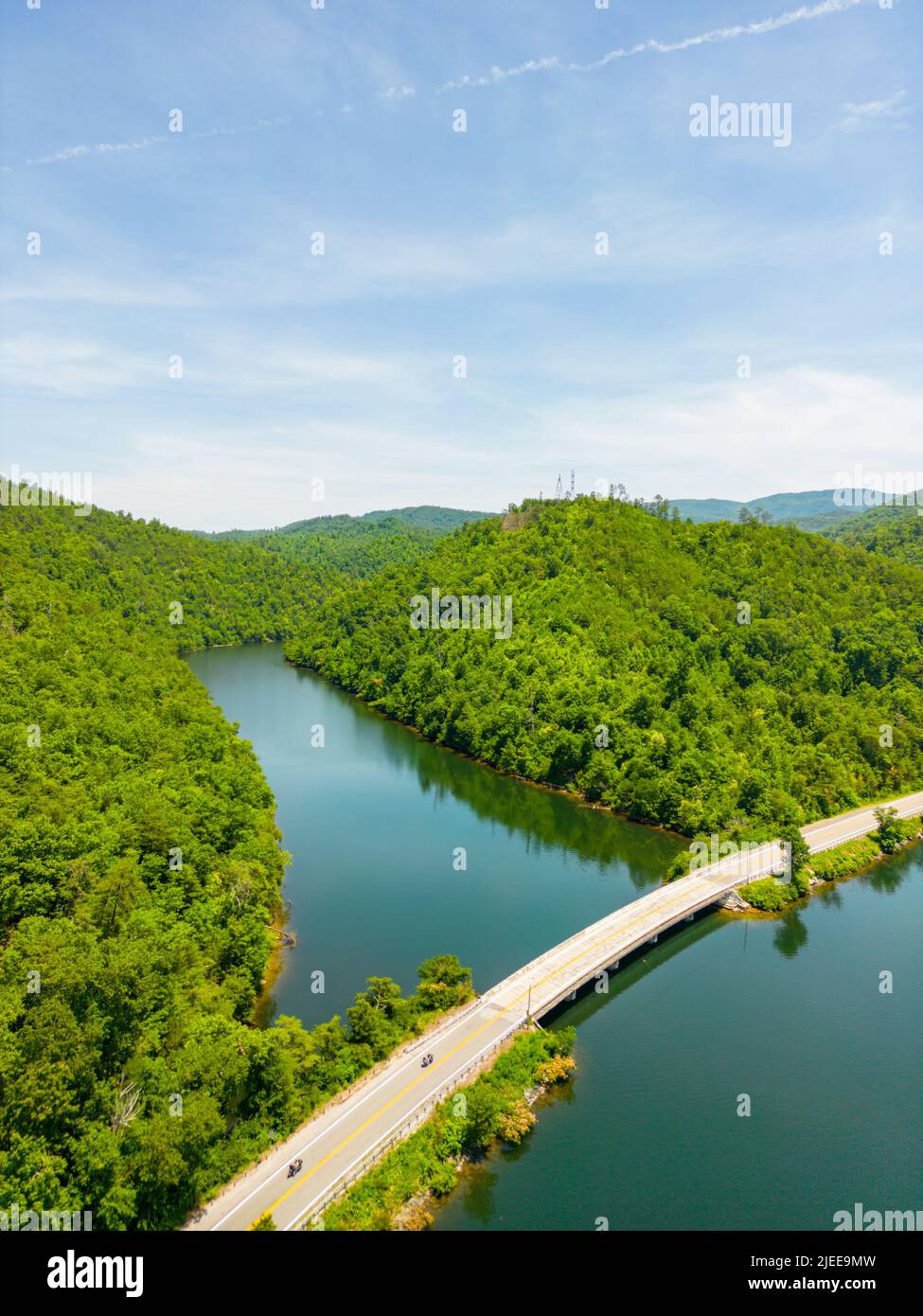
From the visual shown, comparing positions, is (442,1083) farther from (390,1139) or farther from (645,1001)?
(645,1001)

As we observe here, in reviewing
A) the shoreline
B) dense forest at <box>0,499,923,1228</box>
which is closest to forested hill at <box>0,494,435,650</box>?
dense forest at <box>0,499,923,1228</box>

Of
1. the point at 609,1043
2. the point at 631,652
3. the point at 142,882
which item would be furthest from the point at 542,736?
the point at 142,882

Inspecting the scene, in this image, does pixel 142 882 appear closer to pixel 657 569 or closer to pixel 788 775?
pixel 788 775

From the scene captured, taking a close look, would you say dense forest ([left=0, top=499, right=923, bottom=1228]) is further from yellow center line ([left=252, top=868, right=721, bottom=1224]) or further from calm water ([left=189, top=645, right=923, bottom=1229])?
calm water ([left=189, top=645, right=923, bottom=1229])

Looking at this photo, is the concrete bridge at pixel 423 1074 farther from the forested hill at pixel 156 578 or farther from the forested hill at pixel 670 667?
the forested hill at pixel 156 578

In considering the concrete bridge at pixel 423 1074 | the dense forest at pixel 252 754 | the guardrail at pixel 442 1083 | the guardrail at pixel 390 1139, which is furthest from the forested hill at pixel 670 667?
the guardrail at pixel 390 1139
